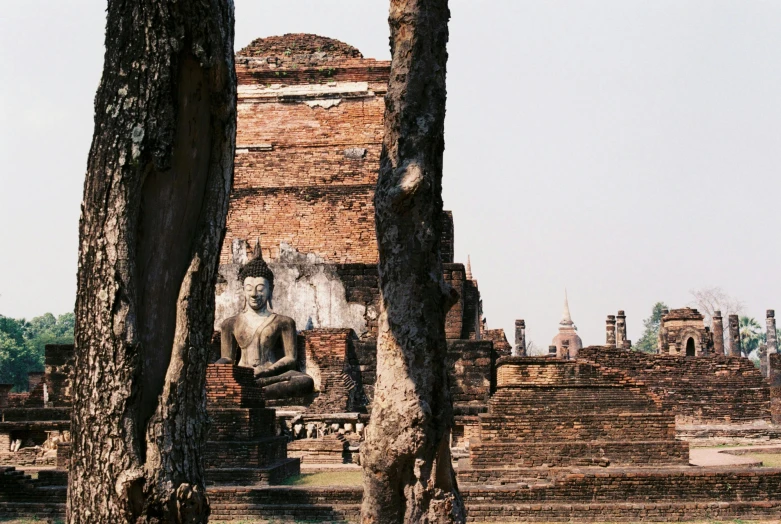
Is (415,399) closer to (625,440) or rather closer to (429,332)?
(429,332)

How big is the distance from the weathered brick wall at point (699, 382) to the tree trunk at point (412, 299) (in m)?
15.1

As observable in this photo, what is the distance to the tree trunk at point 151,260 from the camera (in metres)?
3.97

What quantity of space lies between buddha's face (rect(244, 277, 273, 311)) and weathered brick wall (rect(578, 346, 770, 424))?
8.83 metres

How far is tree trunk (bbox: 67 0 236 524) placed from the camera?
397 centimetres

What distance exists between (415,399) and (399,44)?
6.82 feet

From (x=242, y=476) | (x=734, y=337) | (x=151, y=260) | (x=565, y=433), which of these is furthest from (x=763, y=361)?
(x=151, y=260)

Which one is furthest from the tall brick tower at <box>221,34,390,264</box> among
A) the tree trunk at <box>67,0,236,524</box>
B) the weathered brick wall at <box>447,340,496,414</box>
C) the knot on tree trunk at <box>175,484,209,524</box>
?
the knot on tree trunk at <box>175,484,209,524</box>

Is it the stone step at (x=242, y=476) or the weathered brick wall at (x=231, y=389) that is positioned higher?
the weathered brick wall at (x=231, y=389)

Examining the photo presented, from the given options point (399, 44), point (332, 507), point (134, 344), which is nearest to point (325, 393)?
point (332, 507)

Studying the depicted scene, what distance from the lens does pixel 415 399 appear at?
218 inches

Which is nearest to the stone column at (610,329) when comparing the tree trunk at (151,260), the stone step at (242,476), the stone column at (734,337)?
A: the stone column at (734,337)

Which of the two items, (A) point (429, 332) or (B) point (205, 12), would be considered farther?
(A) point (429, 332)

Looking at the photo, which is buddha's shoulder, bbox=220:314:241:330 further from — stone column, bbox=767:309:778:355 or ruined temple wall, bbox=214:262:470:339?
stone column, bbox=767:309:778:355

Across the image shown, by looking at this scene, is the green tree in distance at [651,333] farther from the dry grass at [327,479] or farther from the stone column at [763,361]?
the dry grass at [327,479]
